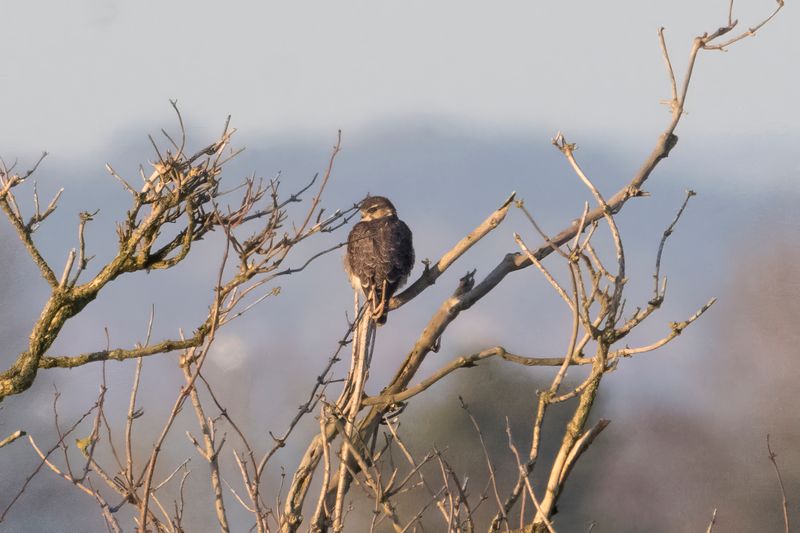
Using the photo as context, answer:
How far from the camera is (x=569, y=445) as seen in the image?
3.59m

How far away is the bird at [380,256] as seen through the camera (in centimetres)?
671

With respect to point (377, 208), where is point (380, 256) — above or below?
below

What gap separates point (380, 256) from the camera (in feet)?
22.4

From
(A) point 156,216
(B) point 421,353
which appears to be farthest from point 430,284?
(A) point 156,216

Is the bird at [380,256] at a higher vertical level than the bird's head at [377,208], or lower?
lower

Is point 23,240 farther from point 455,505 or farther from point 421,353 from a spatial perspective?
point 455,505

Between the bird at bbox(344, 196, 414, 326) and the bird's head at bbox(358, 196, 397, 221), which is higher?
the bird's head at bbox(358, 196, 397, 221)

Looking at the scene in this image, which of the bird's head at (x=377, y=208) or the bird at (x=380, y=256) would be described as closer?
the bird at (x=380, y=256)

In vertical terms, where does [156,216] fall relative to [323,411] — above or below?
above

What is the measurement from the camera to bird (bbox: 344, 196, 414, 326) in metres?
6.71

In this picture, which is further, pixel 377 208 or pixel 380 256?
pixel 377 208

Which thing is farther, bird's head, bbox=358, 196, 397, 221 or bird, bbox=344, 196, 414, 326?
bird's head, bbox=358, 196, 397, 221

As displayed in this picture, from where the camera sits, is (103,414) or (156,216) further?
(156,216)

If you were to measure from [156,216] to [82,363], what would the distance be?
3.02 feet
